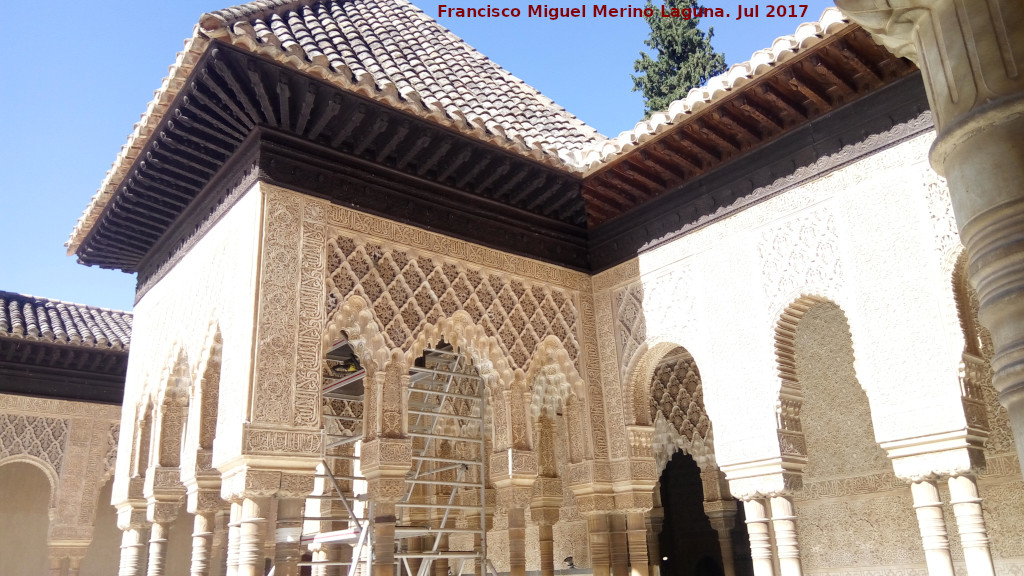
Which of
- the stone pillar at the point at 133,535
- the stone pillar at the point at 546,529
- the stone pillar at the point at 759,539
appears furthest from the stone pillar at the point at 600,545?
the stone pillar at the point at 133,535

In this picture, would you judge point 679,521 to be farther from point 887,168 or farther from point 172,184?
point 172,184

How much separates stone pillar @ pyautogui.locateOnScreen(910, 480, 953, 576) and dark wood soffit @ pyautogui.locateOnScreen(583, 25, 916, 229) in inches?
110

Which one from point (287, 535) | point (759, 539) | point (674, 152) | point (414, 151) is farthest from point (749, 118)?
point (287, 535)

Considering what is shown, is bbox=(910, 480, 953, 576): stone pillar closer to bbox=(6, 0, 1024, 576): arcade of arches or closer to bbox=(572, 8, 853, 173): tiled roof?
bbox=(6, 0, 1024, 576): arcade of arches

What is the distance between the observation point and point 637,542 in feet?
23.2

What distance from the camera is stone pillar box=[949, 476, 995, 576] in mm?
4805

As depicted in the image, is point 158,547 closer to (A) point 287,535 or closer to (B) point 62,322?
(A) point 287,535

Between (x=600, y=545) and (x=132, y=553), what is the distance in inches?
173

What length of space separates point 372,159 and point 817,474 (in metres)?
5.14

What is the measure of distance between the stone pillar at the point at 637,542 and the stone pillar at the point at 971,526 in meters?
2.72

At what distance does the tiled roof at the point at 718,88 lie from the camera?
5293mm

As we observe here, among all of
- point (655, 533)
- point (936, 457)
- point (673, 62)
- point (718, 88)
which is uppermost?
point (673, 62)

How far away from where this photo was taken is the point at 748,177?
260 inches

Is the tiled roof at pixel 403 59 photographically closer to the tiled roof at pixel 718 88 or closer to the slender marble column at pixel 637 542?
the tiled roof at pixel 718 88
